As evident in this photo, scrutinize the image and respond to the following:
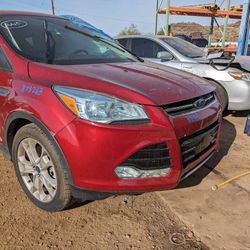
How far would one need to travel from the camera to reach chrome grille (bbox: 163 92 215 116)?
2547 mm

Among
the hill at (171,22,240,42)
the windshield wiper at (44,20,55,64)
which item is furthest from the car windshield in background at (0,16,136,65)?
the hill at (171,22,240,42)

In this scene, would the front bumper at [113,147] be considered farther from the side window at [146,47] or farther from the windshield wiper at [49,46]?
the side window at [146,47]

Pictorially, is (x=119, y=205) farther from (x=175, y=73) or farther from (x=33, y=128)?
(x=175, y=73)

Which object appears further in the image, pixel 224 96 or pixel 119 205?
pixel 224 96

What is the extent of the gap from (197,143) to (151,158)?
1.77 ft

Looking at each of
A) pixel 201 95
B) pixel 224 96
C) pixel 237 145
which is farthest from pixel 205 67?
pixel 201 95

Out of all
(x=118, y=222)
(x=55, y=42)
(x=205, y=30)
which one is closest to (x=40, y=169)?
(x=118, y=222)

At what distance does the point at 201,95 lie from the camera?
293cm

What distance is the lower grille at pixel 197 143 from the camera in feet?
8.53

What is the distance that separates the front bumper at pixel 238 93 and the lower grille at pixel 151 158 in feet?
11.5

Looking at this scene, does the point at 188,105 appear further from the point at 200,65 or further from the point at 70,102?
the point at 200,65

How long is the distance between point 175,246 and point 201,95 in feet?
4.21

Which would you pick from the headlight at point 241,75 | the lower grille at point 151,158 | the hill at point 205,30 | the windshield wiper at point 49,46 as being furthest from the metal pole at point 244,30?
the hill at point 205,30

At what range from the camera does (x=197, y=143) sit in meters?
2.78
